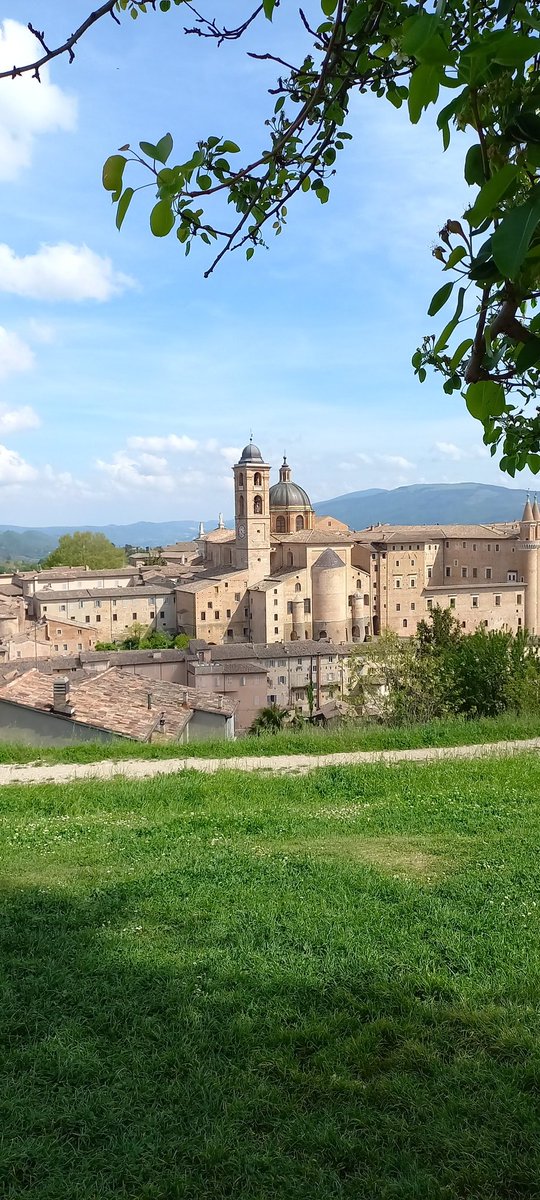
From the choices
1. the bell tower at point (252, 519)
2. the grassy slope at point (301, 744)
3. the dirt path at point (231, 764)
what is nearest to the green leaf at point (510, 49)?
the dirt path at point (231, 764)

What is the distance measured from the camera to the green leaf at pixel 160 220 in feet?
4.48

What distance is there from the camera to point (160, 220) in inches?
53.8

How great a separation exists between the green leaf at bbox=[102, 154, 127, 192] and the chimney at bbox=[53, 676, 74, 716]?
11.7 metres

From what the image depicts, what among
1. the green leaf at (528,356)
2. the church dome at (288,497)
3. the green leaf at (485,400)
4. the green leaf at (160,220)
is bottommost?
the green leaf at (485,400)

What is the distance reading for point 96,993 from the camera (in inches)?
129

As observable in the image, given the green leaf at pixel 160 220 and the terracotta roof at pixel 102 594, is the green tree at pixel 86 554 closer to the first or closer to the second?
the terracotta roof at pixel 102 594

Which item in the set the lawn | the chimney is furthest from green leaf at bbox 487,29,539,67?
the chimney

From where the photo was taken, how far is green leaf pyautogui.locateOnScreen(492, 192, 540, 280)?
2.99ft

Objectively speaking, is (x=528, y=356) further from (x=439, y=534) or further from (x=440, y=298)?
(x=439, y=534)

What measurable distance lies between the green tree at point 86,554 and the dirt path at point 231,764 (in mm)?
76220

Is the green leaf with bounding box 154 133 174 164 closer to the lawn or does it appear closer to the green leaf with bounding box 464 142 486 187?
the green leaf with bounding box 464 142 486 187

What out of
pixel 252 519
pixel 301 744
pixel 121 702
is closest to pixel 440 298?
pixel 301 744

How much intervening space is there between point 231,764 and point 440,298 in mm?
8091

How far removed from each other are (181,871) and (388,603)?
179 feet
